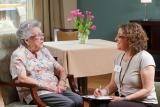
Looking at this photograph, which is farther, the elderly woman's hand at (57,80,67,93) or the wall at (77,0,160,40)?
the wall at (77,0,160,40)

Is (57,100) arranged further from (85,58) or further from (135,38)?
(85,58)

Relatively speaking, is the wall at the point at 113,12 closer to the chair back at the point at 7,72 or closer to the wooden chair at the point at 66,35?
the wooden chair at the point at 66,35

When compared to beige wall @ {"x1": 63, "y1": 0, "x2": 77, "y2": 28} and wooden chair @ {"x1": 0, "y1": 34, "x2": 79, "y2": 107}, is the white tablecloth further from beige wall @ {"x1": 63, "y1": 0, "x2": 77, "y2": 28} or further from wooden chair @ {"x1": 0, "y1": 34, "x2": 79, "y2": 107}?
beige wall @ {"x1": 63, "y1": 0, "x2": 77, "y2": 28}

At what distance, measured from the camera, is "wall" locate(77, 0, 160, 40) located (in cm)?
555

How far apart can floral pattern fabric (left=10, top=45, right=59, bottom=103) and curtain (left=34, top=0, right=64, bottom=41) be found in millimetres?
2821

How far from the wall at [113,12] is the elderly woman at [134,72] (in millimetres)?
3119

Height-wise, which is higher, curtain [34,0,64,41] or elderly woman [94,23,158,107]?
curtain [34,0,64,41]

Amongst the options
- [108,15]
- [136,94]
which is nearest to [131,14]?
[108,15]

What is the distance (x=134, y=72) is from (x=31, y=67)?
889mm

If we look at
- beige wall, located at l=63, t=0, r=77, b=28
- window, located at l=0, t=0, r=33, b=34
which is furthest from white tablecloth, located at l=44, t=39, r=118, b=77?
beige wall, located at l=63, t=0, r=77, b=28

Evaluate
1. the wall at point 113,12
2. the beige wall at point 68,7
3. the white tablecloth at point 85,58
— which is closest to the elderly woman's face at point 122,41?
the white tablecloth at point 85,58

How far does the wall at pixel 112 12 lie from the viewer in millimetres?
5552

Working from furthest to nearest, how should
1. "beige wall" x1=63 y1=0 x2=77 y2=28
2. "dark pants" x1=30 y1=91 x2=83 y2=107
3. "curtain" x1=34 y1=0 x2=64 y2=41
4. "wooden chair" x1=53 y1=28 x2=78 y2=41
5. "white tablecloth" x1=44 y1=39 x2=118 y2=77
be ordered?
"beige wall" x1=63 y1=0 x2=77 y2=28 < "curtain" x1=34 y1=0 x2=64 y2=41 < "wooden chair" x1=53 y1=28 x2=78 y2=41 < "white tablecloth" x1=44 y1=39 x2=118 y2=77 < "dark pants" x1=30 y1=91 x2=83 y2=107

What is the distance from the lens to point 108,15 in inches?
236
